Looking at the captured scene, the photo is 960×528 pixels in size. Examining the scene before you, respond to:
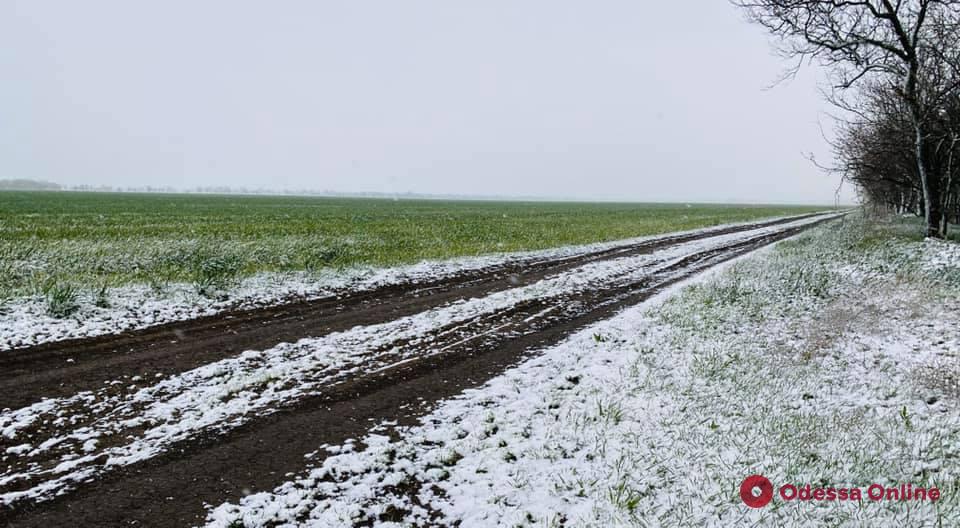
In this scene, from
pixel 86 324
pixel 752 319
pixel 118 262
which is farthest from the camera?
pixel 118 262

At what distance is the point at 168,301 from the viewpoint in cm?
1130

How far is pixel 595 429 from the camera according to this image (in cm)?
568

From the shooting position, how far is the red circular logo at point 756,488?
431 centimetres

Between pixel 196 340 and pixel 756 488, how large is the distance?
8.68 meters

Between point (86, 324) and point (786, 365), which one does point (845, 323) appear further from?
point (86, 324)

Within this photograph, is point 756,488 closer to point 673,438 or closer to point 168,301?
point 673,438

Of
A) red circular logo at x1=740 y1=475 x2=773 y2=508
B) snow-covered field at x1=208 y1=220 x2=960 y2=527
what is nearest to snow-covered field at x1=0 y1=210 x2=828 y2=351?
snow-covered field at x1=208 y1=220 x2=960 y2=527

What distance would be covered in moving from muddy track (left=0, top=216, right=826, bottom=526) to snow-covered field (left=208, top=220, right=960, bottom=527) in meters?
0.28

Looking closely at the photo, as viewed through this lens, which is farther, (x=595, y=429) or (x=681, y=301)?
(x=681, y=301)

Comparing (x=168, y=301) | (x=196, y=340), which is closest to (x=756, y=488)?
(x=196, y=340)

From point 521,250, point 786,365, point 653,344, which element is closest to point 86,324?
point 653,344

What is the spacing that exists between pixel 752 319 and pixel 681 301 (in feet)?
5.88

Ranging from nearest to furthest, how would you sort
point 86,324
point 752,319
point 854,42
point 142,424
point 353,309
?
point 142,424
point 86,324
point 752,319
point 353,309
point 854,42

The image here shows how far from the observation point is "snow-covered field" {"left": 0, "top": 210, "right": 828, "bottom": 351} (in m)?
9.08
